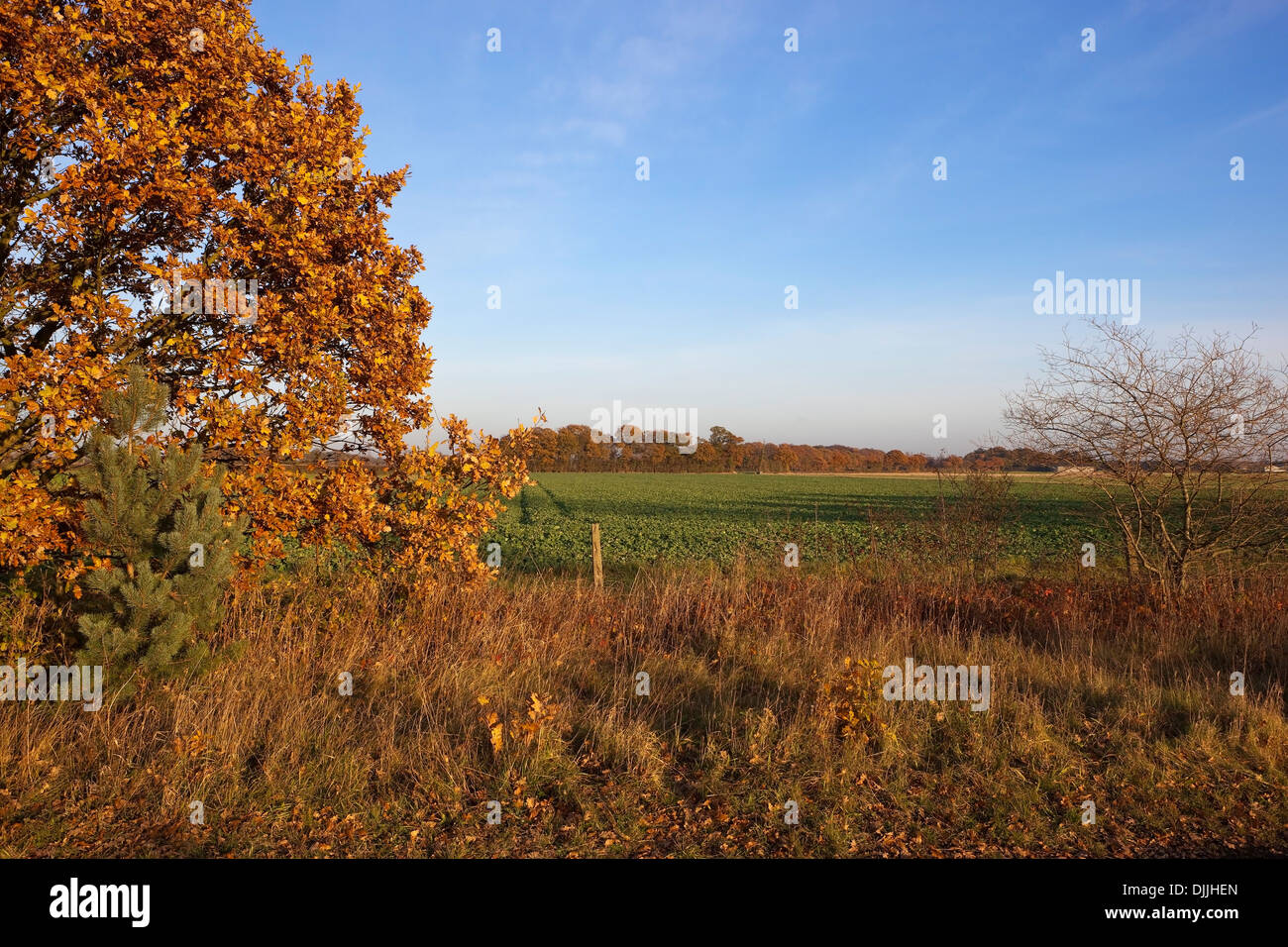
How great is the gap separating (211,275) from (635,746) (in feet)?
18.6

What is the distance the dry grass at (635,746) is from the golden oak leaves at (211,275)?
4.19 feet

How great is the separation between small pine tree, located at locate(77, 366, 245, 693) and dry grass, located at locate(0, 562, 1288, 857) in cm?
39

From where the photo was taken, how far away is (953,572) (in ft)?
34.6

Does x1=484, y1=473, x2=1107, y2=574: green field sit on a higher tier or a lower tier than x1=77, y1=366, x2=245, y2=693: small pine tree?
lower

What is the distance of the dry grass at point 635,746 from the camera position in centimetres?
367

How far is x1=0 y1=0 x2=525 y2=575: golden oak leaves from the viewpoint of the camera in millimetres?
5539

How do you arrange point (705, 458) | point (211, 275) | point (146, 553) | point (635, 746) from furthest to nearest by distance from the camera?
point (705, 458), point (211, 275), point (146, 553), point (635, 746)

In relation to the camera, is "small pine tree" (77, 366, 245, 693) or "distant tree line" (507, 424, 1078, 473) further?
"distant tree line" (507, 424, 1078, 473)

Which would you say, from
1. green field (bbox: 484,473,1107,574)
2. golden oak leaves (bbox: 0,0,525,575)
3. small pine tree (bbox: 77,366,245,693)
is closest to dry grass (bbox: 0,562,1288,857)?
small pine tree (bbox: 77,366,245,693)

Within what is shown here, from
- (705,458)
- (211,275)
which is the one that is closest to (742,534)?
(211,275)

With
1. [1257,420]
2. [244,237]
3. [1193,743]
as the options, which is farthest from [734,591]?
[1257,420]

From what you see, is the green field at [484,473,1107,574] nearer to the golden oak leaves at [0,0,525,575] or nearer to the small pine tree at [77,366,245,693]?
the golden oak leaves at [0,0,525,575]

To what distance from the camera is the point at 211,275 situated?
20.5ft

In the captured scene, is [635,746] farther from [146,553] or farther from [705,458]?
[705,458]
